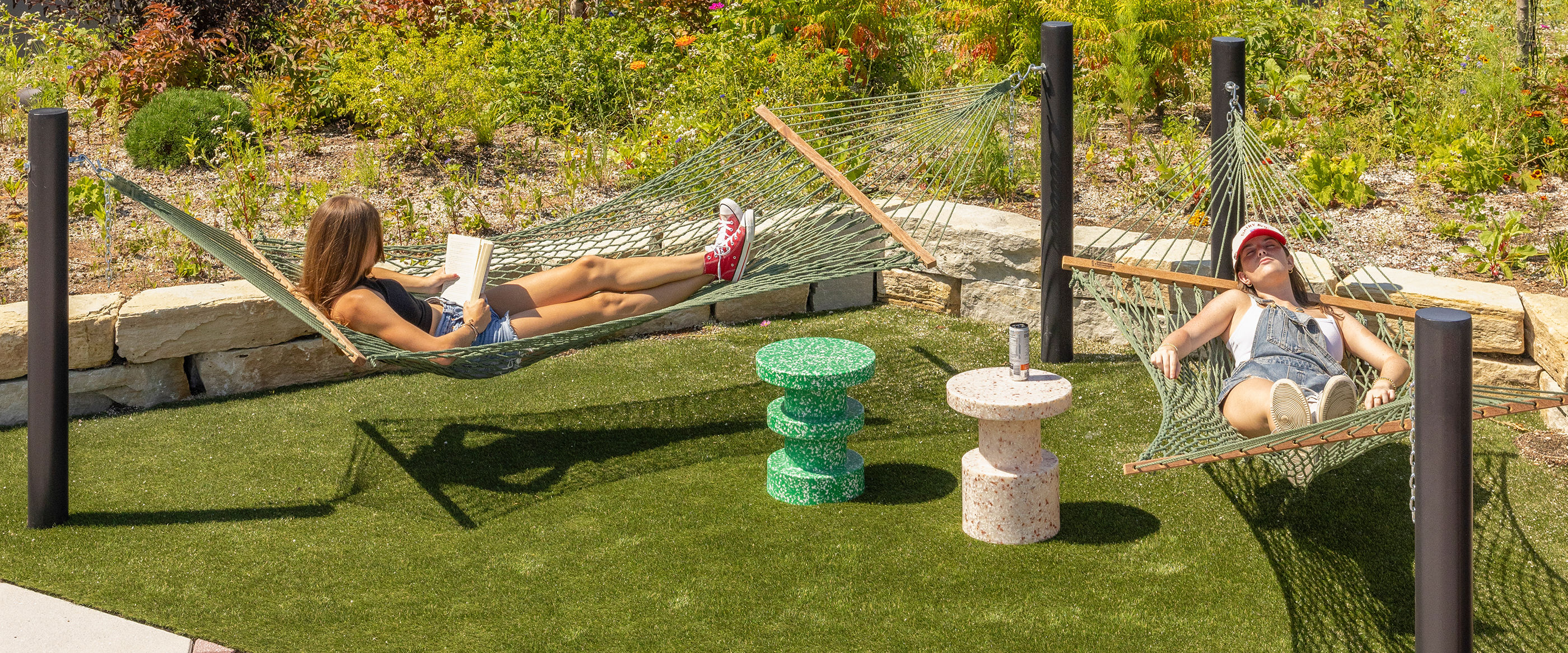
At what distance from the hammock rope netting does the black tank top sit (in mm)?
188

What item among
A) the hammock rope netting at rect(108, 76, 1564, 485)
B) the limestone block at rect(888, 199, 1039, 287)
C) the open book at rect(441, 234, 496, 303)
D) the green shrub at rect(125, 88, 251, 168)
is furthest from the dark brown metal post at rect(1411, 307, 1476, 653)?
the green shrub at rect(125, 88, 251, 168)

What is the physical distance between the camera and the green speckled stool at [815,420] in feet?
11.4

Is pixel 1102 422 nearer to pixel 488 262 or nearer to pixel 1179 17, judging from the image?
pixel 488 262

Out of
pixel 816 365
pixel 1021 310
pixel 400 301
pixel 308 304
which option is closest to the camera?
pixel 308 304

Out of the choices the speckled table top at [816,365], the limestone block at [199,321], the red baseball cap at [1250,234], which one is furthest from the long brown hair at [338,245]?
the red baseball cap at [1250,234]

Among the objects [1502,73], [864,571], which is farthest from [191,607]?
[1502,73]

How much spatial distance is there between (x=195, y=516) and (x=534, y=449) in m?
0.94

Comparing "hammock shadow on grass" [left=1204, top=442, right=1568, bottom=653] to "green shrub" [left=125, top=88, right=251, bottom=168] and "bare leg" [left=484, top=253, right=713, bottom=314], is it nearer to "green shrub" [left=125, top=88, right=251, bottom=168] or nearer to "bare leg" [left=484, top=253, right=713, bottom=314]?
"bare leg" [left=484, top=253, right=713, bottom=314]

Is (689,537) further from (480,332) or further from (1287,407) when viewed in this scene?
(1287,407)

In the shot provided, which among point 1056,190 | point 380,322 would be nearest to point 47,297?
point 380,322

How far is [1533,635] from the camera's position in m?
2.87

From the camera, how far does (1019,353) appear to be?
130 inches

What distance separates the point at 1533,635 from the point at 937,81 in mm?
3940

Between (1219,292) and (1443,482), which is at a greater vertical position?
(1219,292)
